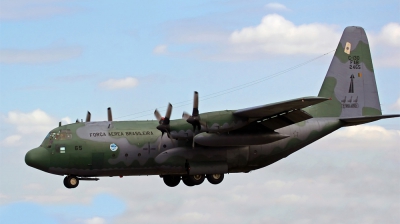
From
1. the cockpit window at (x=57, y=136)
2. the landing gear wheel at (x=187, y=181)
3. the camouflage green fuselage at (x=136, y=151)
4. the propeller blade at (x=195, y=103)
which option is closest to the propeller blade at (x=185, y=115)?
the camouflage green fuselage at (x=136, y=151)

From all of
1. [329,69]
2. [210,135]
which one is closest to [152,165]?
[210,135]

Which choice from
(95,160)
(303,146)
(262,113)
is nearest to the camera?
(262,113)

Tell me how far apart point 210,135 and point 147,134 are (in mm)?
3111

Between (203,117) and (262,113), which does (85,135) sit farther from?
(262,113)

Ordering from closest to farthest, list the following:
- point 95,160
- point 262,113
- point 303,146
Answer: point 262,113
point 95,160
point 303,146

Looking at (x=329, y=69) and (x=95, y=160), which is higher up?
(x=329, y=69)

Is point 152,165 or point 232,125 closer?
point 232,125

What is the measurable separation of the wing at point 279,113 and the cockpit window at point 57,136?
7.15m

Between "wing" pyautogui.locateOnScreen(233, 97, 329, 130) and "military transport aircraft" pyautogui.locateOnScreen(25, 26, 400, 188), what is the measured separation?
0.04 meters

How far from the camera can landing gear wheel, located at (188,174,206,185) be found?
103 feet

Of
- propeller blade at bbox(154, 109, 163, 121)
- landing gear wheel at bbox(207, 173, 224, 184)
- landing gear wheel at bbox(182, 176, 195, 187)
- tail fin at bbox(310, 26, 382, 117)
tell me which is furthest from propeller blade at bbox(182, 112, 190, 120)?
tail fin at bbox(310, 26, 382, 117)

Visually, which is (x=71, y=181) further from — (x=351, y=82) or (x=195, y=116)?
(x=351, y=82)

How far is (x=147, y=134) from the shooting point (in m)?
30.5

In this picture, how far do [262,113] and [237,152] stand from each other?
3702mm
